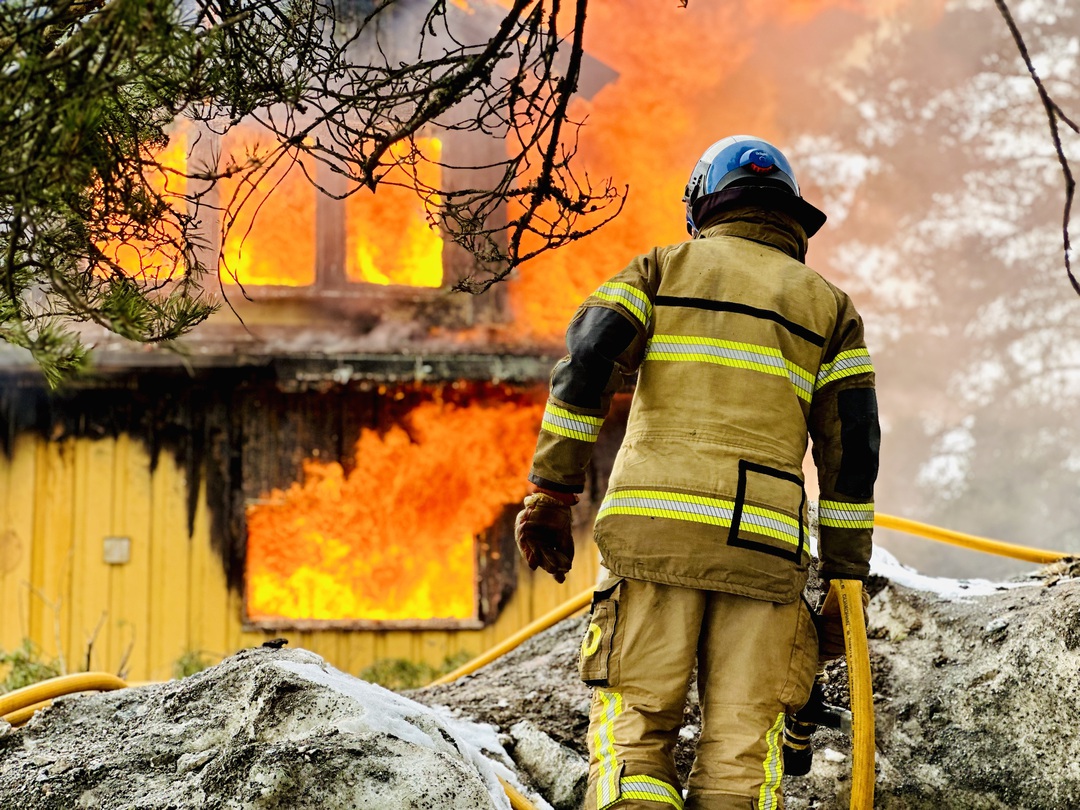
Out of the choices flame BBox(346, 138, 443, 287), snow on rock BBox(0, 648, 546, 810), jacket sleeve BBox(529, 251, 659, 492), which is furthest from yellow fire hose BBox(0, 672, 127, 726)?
flame BBox(346, 138, 443, 287)

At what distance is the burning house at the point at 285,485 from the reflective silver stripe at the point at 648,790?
19.6 ft

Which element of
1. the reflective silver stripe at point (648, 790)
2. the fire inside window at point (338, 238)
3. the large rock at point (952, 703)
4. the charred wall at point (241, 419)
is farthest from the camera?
the fire inside window at point (338, 238)

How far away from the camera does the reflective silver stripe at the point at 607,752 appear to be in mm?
2215

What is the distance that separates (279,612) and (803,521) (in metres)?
6.75

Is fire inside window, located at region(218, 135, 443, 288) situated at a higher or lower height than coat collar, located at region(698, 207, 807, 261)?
higher

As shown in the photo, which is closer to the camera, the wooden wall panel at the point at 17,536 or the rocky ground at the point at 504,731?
the rocky ground at the point at 504,731

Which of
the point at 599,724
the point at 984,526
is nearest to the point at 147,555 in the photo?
the point at 599,724

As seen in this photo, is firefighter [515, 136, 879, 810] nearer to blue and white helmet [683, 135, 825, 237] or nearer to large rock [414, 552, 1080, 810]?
blue and white helmet [683, 135, 825, 237]

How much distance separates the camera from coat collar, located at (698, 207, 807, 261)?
8.80ft

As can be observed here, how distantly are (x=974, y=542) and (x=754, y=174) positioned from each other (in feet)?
7.26

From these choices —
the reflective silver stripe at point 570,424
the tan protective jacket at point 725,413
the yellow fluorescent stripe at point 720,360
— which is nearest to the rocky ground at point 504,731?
the tan protective jacket at point 725,413

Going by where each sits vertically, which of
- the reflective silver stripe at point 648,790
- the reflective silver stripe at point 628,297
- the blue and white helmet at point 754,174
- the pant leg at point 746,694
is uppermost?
the blue and white helmet at point 754,174

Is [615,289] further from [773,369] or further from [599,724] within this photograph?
[599,724]

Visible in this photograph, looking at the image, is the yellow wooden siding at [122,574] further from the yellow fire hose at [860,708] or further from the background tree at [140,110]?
the yellow fire hose at [860,708]
